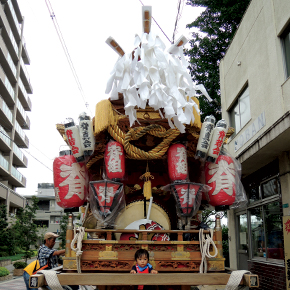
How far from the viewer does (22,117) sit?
1348 inches

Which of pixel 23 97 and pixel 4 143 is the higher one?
A: pixel 23 97

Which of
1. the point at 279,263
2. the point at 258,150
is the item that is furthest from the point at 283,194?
the point at 279,263

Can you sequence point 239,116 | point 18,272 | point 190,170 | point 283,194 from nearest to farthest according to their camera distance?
point 190,170 → point 283,194 → point 239,116 → point 18,272

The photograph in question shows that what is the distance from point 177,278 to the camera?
362 centimetres

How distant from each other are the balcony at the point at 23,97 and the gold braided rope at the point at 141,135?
3067 cm

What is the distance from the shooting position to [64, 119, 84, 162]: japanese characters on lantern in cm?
505

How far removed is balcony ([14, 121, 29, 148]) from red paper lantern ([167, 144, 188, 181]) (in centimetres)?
2954

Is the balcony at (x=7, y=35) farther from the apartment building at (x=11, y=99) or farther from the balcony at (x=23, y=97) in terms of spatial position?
the balcony at (x=23, y=97)

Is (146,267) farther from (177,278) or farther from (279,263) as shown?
(279,263)

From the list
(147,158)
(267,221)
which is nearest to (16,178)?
(267,221)

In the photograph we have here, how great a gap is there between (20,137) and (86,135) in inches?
1227

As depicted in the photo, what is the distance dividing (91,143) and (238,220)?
8071mm

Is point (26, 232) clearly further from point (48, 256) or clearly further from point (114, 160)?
point (114, 160)

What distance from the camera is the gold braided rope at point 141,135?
493 cm
